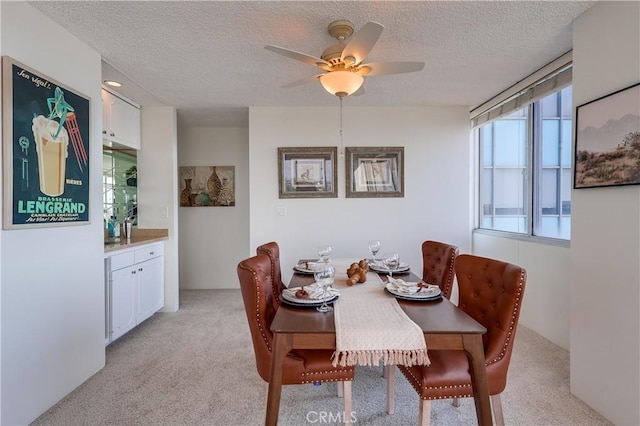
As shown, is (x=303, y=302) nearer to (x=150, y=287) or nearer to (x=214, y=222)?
(x=150, y=287)

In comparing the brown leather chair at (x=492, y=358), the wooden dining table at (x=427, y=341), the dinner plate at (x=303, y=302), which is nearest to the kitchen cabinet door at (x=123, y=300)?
the dinner plate at (x=303, y=302)

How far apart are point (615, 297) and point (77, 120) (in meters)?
3.42

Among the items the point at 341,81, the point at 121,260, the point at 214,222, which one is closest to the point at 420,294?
the point at 341,81

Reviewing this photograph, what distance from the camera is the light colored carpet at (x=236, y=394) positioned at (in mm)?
1803

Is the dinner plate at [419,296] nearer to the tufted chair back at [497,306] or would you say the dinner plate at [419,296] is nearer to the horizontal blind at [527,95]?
the tufted chair back at [497,306]

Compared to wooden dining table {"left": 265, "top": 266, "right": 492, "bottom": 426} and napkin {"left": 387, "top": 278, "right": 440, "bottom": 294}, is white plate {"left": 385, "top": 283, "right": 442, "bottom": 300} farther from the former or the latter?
wooden dining table {"left": 265, "top": 266, "right": 492, "bottom": 426}

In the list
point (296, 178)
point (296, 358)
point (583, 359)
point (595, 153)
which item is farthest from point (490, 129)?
point (296, 358)

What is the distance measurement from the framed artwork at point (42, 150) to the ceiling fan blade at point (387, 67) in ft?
6.10

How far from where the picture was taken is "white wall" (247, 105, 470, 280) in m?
3.68

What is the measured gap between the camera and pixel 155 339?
9.58 feet

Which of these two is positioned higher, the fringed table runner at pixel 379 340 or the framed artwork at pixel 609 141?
the framed artwork at pixel 609 141

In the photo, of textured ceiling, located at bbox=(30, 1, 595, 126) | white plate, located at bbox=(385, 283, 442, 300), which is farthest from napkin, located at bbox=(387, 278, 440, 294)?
textured ceiling, located at bbox=(30, 1, 595, 126)

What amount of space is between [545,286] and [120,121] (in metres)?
4.34

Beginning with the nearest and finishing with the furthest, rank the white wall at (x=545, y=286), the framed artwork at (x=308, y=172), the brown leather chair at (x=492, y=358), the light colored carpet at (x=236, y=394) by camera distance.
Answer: the brown leather chair at (x=492, y=358) < the light colored carpet at (x=236, y=394) < the white wall at (x=545, y=286) < the framed artwork at (x=308, y=172)
